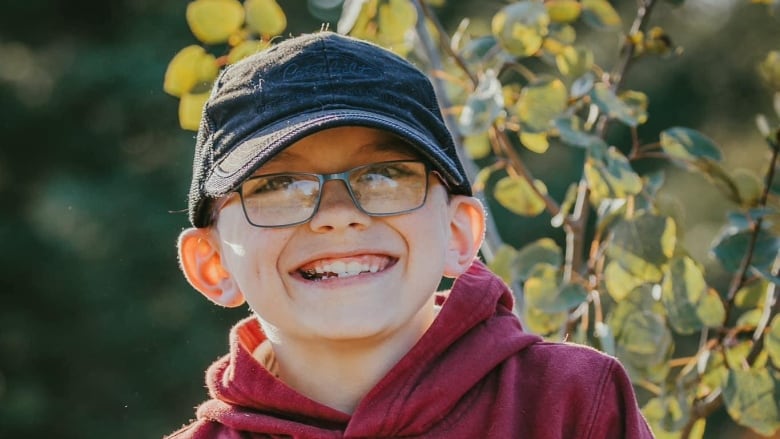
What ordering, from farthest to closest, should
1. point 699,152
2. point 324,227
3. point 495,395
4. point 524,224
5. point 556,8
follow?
1. point 524,224
2. point 556,8
3. point 699,152
4. point 495,395
5. point 324,227

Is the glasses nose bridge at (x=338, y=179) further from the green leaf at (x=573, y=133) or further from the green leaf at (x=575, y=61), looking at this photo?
the green leaf at (x=575, y=61)

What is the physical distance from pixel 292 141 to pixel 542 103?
747mm

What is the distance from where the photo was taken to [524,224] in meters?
7.58

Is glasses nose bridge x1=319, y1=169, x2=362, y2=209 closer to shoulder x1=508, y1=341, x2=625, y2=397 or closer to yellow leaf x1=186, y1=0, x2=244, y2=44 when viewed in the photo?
shoulder x1=508, y1=341, x2=625, y2=397

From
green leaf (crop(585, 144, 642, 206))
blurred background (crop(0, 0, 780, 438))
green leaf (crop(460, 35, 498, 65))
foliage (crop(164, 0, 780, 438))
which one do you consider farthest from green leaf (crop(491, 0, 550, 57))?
blurred background (crop(0, 0, 780, 438))

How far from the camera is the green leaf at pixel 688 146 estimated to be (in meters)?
2.10

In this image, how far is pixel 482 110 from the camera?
2.10 m

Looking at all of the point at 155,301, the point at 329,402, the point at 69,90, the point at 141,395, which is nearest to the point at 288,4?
the point at 69,90

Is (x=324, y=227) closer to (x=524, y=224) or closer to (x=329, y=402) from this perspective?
(x=329, y=402)

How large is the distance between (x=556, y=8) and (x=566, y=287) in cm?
56

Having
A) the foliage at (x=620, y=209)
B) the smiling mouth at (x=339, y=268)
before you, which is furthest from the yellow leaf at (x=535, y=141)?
the smiling mouth at (x=339, y=268)

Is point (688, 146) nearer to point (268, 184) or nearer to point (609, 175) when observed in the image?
point (609, 175)

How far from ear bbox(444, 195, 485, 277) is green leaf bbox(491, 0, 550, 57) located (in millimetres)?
460

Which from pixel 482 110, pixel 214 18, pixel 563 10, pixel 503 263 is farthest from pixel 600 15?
pixel 214 18
